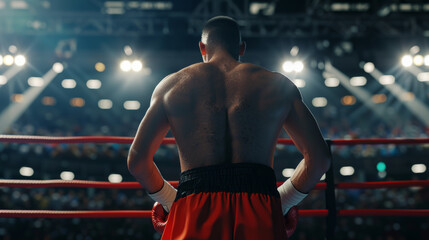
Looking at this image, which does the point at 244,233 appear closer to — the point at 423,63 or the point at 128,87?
the point at 423,63

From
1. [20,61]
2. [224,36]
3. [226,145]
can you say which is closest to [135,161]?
[226,145]

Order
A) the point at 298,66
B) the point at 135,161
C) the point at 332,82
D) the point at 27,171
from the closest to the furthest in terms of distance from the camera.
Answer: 1. the point at 135,161
2. the point at 298,66
3. the point at 27,171
4. the point at 332,82

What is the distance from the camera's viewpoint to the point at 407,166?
483 inches

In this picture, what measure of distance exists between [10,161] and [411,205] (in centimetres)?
1128

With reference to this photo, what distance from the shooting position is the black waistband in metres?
1.23

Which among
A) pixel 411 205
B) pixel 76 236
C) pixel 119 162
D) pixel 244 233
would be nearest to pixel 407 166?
pixel 411 205

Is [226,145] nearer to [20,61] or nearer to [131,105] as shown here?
[20,61]

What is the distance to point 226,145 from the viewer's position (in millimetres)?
1266

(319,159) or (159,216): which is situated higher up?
(319,159)

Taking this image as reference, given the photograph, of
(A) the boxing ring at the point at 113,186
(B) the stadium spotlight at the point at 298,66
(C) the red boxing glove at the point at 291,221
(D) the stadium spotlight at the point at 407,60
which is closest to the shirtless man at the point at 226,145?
(C) the red boxing glove at the point at 291,221

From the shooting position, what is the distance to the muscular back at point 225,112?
1.26 m

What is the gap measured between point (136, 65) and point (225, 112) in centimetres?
804

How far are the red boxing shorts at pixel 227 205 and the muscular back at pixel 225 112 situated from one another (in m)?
0.05

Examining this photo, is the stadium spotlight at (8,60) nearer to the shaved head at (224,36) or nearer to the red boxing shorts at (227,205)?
the shaved head at (224,36)
